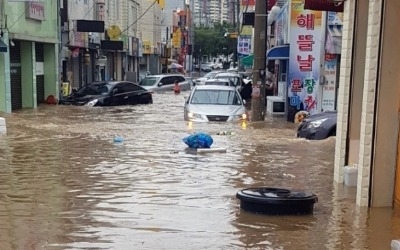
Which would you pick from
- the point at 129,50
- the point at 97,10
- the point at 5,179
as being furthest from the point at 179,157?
the point at 129,50

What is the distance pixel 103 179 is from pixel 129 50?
4060cm

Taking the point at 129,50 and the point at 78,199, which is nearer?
the point at 78,199

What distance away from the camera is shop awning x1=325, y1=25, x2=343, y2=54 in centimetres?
2077

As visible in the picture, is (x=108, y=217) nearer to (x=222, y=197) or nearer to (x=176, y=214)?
(x=176, y=214)

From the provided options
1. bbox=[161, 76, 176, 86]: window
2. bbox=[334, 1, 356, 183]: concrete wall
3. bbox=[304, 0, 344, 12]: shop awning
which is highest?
bbox=[304, 0, 344, 12]: shop awning

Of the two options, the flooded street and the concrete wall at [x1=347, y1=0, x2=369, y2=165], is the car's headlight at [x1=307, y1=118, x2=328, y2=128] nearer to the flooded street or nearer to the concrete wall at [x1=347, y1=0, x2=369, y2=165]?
the flooded street

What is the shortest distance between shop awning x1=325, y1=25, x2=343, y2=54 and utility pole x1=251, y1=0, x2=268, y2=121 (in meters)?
2.22

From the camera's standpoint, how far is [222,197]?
8.96 meters

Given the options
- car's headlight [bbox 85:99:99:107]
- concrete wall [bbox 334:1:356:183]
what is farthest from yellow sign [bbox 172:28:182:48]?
concrete wall [bbox 334:1:356:183]

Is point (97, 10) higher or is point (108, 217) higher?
point (97, 10)

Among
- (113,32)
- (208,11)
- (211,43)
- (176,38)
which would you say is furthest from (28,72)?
(208,11)

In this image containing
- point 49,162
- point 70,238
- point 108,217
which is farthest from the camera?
point 49,162

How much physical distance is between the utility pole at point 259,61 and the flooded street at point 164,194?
4418mm

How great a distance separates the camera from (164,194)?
9.12 m
